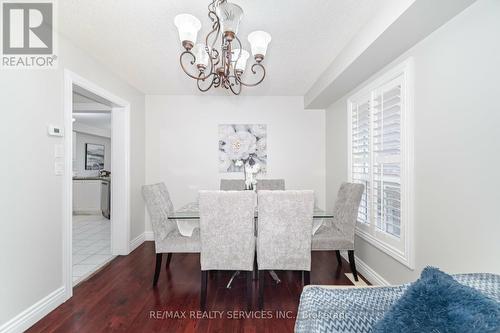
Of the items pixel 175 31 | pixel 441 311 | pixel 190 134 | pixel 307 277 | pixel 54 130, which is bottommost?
pixel 307 277

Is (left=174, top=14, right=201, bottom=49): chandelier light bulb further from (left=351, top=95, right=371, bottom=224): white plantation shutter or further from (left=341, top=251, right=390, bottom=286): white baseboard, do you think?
(left=341, top=251, right=390, bottom=286): white baseboard

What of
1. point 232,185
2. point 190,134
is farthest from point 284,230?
point 190,134

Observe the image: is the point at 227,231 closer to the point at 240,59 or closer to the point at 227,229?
the point at 227,229

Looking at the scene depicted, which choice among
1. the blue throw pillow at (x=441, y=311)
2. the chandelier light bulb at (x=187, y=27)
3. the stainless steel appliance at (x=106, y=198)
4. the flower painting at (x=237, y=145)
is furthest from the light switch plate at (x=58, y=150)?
the stainless steel appliance at (x=106, y=198)

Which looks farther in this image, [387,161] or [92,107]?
[92,107]

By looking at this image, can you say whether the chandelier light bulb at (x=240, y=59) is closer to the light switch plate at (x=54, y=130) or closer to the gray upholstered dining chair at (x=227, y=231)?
the gray upholstered dining chair at (x=227, y=231)

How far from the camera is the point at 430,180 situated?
5.78 feet

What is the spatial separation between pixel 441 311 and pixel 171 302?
2.14 m

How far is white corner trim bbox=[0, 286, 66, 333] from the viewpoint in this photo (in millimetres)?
1673

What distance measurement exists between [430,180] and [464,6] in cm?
114

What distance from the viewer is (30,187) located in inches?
72.2

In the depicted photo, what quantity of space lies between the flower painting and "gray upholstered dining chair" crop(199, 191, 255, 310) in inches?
78.4

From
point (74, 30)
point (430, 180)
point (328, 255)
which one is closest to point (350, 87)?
point (430, 180)

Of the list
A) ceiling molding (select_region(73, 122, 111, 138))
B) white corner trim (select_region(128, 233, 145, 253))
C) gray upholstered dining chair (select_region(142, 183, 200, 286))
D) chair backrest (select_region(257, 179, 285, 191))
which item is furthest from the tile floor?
ceiling molding (select_region(73, 122, 111, 138))
